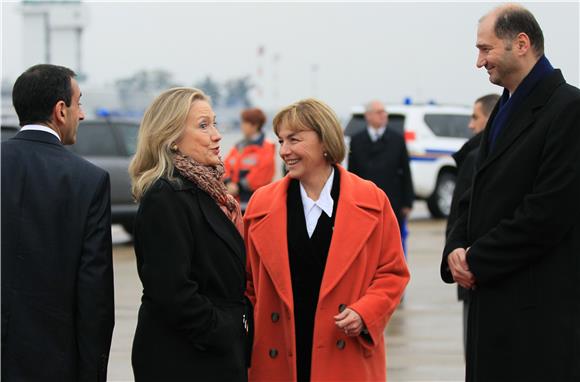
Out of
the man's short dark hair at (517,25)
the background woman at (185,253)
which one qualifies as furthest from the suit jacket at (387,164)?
the background woman at (185,253)

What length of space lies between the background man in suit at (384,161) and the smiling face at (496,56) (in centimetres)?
629

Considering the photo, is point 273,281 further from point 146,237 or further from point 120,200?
point 120,200

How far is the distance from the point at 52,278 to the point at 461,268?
1673mm

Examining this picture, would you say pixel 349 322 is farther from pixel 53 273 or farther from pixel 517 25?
pixel 517 25

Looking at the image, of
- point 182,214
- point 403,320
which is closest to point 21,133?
point 182,214

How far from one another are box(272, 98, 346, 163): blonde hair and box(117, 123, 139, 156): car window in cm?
1124

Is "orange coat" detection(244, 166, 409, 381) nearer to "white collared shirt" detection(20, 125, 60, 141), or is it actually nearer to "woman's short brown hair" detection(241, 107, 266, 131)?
"white collared shirt" detection(20, 125, 60, 141)

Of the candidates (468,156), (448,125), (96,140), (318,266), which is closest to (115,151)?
(96,140)

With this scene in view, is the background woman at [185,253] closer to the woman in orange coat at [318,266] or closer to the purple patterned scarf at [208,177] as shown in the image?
the purple patterned scarf at [208,177]

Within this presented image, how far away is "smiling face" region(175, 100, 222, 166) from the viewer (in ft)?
14.6

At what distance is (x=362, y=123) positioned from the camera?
2083 centimetres

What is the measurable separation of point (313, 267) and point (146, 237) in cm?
86

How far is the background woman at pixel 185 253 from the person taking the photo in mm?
4184

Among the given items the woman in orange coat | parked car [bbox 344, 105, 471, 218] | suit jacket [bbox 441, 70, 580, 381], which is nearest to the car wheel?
parked car [bbox 344, 105, 471, 218]
